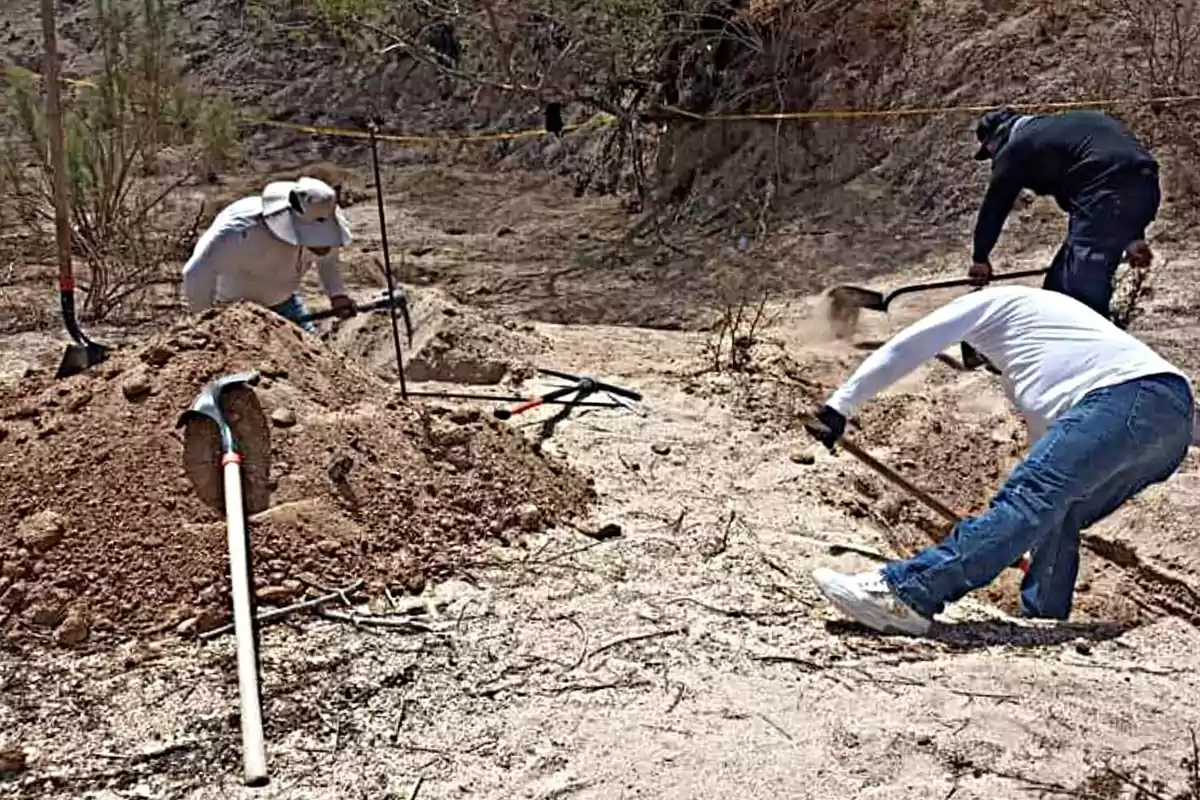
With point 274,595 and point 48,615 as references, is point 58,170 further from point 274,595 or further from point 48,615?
point 274,595

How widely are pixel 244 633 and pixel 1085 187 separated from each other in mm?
4108

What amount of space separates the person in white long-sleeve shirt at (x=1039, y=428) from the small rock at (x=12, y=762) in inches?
78.5

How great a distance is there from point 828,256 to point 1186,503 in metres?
4.42

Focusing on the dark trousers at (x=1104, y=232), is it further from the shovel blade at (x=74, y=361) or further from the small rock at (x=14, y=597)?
the small rock at (x=14, y=597)

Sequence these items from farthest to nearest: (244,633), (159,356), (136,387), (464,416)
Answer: (464,416)
(159,356)
(136,387)
(244,633)

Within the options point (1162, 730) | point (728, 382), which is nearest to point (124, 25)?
point (728, 382)

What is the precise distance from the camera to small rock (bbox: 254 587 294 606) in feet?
11.2

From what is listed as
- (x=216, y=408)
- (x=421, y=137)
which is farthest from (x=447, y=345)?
(x=421, y=137)

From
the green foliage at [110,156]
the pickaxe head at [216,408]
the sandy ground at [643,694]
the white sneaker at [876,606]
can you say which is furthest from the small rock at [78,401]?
the green foliage at [110,156]

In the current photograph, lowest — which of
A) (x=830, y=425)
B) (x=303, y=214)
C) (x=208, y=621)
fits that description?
(x=208, y=621)

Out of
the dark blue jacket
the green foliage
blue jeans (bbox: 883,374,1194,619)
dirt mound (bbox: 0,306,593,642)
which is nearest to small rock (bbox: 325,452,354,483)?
dirt mound (bbox: 0,306,593,642)

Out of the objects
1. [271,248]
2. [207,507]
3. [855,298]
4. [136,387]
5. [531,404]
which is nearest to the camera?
[207,507]

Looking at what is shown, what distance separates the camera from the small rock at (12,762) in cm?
273

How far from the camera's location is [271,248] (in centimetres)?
532
